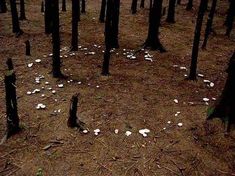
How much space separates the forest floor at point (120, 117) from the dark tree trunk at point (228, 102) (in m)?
0.29

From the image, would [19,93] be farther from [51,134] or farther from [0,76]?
[51,134]

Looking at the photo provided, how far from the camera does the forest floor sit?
7719 mm

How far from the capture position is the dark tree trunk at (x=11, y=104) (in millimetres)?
8203

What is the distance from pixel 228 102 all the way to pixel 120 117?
10.2 feet

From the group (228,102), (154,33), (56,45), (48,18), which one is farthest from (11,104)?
(48,18)

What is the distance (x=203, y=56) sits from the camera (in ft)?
48.8

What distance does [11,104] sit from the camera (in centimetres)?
844

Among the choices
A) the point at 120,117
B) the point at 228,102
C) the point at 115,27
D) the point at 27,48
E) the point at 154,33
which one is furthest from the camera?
the point at 115,27

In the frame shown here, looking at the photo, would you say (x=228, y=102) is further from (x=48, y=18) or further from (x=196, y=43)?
(x=48, y=18)

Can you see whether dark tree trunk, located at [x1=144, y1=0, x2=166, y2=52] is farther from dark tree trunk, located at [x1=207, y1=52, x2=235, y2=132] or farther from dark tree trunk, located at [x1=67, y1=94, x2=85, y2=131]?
dark tree trunk, located at [x1=67, y1=94, x2=85, y2=131]

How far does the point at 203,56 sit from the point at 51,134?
8.93m

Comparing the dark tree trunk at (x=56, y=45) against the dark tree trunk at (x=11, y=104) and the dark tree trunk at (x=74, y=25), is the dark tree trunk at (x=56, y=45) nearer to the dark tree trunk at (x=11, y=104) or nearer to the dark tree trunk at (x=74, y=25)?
the dark tree trunk at (x=74, y=25)

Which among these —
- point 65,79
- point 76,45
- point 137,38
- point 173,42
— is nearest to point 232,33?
point 173,42

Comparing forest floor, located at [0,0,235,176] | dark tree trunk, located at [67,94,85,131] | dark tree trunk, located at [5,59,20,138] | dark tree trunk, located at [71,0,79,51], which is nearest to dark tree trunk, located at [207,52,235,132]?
forest floor, located at [0,0,235,176]
